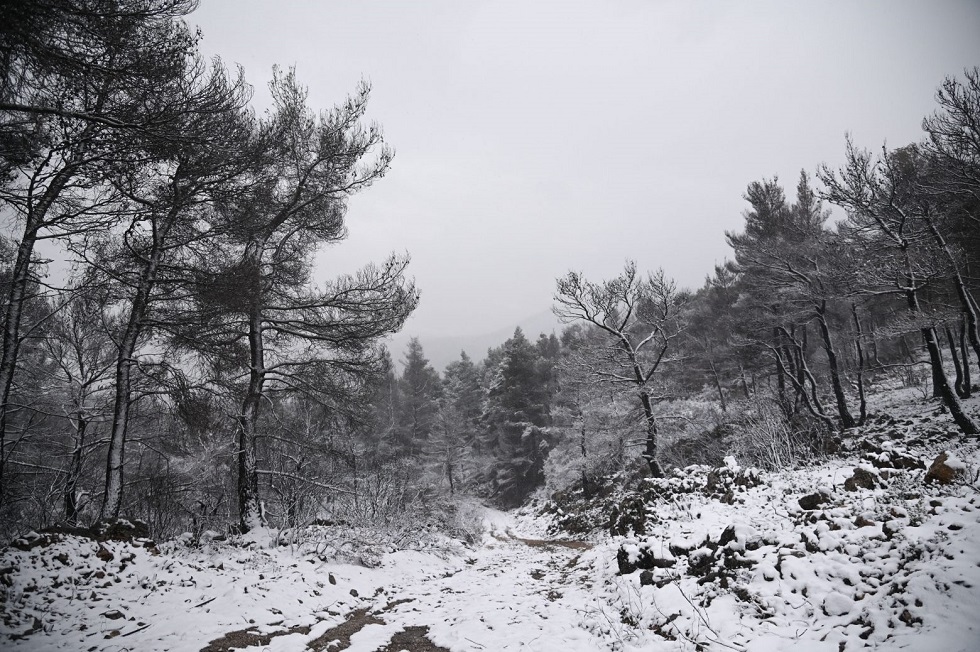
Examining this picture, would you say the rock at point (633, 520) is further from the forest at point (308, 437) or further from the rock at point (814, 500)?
the rock at point (814, 500)

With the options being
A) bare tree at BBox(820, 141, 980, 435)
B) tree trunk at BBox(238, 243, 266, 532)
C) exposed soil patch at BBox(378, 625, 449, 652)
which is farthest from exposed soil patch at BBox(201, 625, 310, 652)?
bare tree at BBox(820, 141, 980, 435)

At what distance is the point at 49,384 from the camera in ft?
36.4

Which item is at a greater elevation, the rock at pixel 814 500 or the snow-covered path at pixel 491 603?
the rock at pixel 814 500

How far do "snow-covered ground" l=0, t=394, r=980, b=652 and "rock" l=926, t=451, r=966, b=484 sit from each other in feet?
0.13

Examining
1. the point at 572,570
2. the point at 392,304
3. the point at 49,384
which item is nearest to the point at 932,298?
the point at 572,570

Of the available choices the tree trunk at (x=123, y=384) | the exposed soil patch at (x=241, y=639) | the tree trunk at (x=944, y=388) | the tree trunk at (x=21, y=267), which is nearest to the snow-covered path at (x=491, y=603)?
the exposed soil patch at (x=241, y=639)

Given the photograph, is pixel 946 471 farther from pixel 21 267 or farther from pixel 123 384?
pixel 21 267

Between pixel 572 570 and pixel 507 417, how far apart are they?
21.9 metres

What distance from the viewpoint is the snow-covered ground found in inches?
129

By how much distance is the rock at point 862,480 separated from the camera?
5211 millimetres

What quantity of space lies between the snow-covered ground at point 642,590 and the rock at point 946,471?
0.13 ft

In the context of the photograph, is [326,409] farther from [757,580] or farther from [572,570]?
[757,580]

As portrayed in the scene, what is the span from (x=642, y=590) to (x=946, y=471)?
13.2ft

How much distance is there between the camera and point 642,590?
5273mm
